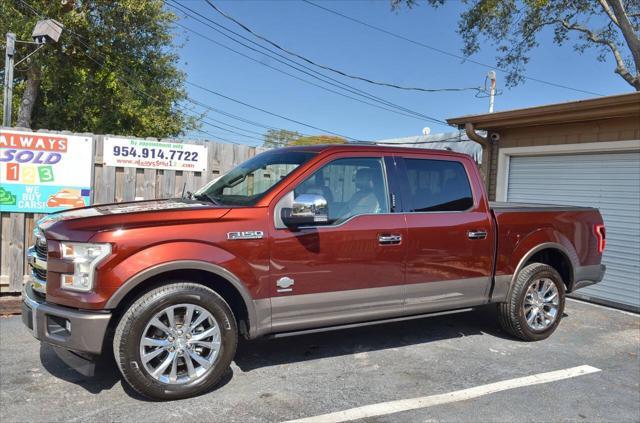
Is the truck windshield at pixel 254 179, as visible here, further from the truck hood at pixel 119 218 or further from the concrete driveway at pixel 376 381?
the concrete driveway at pixel 376 381

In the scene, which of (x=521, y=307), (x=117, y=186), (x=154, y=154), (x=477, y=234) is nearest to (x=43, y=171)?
(x=117, y=186)

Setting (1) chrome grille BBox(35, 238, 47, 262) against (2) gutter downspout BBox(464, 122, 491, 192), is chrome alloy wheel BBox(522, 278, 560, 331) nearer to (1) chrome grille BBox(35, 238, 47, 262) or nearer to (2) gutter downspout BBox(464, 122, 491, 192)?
(2) gutter downspout BBox(464, 122, 491, 192)

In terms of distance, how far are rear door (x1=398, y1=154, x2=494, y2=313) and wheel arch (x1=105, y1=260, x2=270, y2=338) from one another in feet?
4.88

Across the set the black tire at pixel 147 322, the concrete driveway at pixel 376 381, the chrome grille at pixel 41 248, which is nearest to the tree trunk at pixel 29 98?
the concrete driveway at pixel 376 381

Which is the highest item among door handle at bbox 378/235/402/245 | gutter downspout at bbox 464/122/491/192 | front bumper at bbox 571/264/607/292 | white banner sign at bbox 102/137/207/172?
gutter downspout at bbox 464/122/491/192

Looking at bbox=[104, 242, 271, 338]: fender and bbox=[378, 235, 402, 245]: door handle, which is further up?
bbox=[378, 235, 402, 245]: door handle

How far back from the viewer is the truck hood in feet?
11.4

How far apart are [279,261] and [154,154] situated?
3874 millimetres

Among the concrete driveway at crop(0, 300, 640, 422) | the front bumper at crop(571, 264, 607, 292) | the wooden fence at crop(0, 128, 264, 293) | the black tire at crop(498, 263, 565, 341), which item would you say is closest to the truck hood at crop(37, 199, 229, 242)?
the concrete driveway at crop(0, 300, 640, 422)

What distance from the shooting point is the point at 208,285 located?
389 centimetres

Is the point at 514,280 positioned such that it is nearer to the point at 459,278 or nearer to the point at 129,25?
the point at 459,278

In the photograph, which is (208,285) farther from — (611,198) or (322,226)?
(611,198)

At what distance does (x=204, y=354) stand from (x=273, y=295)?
27.0 inches

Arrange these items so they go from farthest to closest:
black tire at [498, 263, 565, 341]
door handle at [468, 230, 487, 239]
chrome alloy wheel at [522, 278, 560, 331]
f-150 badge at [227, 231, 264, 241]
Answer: chrome alloy wheel at [522, 278, 560, 331], black tire at [498, 263, 565, 341], door handle at [468, 230, 487, 239], f-150 badge at [227, 231, 264, 241]
